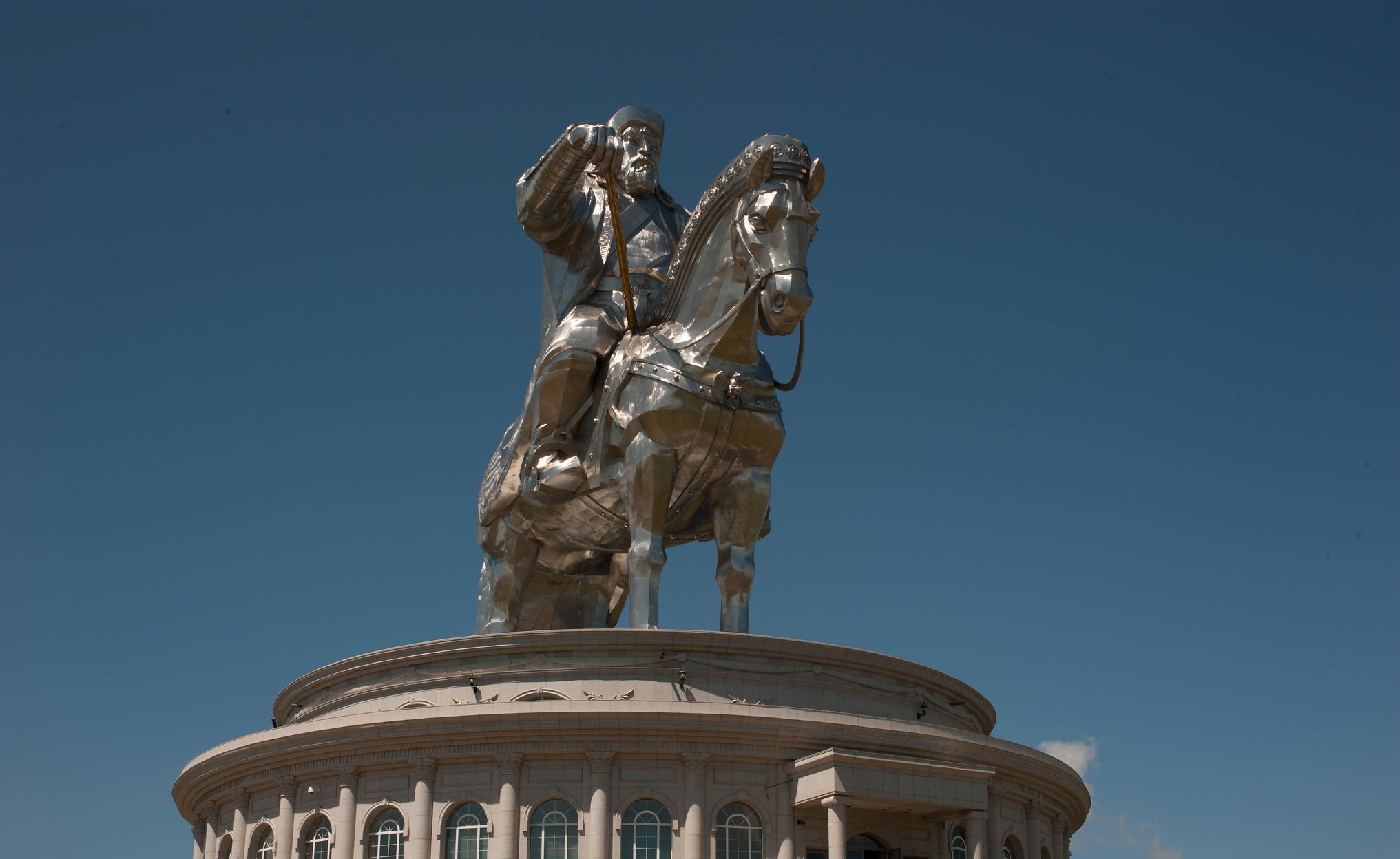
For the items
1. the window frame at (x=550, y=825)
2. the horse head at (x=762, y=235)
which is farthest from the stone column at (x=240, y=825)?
the horse head at (x=762, y=235)

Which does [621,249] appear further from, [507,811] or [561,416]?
[507,811]

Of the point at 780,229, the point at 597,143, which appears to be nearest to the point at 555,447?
the point at 597,143

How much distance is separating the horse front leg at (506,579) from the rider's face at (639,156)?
252 inches

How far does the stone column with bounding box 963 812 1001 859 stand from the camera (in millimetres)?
21625

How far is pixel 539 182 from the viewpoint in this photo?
25734mm

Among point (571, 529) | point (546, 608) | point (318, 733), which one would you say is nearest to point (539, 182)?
point (571, 529)

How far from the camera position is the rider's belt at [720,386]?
23.4 metres

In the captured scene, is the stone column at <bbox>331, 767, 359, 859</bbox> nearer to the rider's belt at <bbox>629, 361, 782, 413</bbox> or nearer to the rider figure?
the rider figure

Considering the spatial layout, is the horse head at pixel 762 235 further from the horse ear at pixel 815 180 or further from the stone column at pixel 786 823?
the stone column at pixel 786 823

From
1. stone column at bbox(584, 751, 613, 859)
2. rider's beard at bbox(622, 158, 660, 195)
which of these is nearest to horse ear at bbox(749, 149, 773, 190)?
rider's beard at bbox(622, 158, 660, 195)

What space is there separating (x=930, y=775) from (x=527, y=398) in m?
9.43

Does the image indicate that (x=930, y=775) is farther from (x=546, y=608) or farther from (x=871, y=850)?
(x=546, y=608)

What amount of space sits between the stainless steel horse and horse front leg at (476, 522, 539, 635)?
81.2 inches

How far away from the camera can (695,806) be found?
20.9 meters
